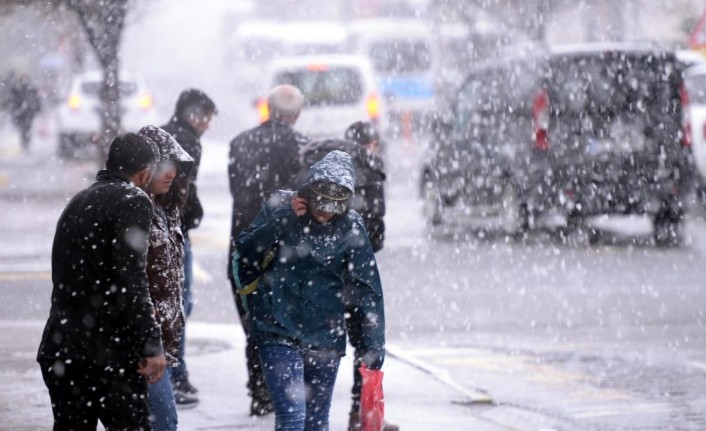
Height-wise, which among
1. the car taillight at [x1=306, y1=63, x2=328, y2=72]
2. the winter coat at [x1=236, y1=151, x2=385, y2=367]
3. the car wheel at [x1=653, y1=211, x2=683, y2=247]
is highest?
the car taillight at [x1=306, y1=63, x2=328, y2=72]

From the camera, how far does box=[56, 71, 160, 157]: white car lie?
29.8 m

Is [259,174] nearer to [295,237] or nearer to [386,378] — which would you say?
[386,378]

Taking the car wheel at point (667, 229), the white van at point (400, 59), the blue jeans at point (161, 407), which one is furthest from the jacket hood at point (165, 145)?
→ the white van at point (400, 59)

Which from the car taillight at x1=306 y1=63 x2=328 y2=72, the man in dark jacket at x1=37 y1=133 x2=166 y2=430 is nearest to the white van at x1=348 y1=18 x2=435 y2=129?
the car taillight at x1=306 y1=63 x2=328 y2=72

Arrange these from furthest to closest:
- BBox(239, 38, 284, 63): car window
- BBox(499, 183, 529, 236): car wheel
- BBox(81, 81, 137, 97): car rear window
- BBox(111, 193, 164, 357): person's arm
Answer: BBox(239, 38, 284, 63): car window, BBox(81, 81, 137, 97): car rear window, BBox(499, 183, 529, 236): car wheel, BBox(111, 193, 164, 357): person's arm

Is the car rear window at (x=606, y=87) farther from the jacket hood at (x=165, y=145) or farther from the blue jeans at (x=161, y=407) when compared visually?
the blue jeans at (x=161, y=407)

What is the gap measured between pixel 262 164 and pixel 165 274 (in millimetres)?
2740

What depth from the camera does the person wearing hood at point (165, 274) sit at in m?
5.81

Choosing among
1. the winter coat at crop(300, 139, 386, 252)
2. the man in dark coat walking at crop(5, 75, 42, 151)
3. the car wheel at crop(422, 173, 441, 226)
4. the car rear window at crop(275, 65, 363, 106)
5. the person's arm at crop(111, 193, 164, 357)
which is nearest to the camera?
the person's arm at crop(111, 193, 164, 357)

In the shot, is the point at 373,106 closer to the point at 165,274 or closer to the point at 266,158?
the point at 266,158

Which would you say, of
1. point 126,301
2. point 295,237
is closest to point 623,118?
point 295,237

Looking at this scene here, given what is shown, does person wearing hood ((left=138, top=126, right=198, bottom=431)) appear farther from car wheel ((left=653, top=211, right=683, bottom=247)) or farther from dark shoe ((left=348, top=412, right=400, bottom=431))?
car wheel ((left=653, top=211, right=683, bottom=247))

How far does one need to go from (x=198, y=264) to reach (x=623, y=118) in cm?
429

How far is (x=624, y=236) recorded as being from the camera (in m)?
16.4
